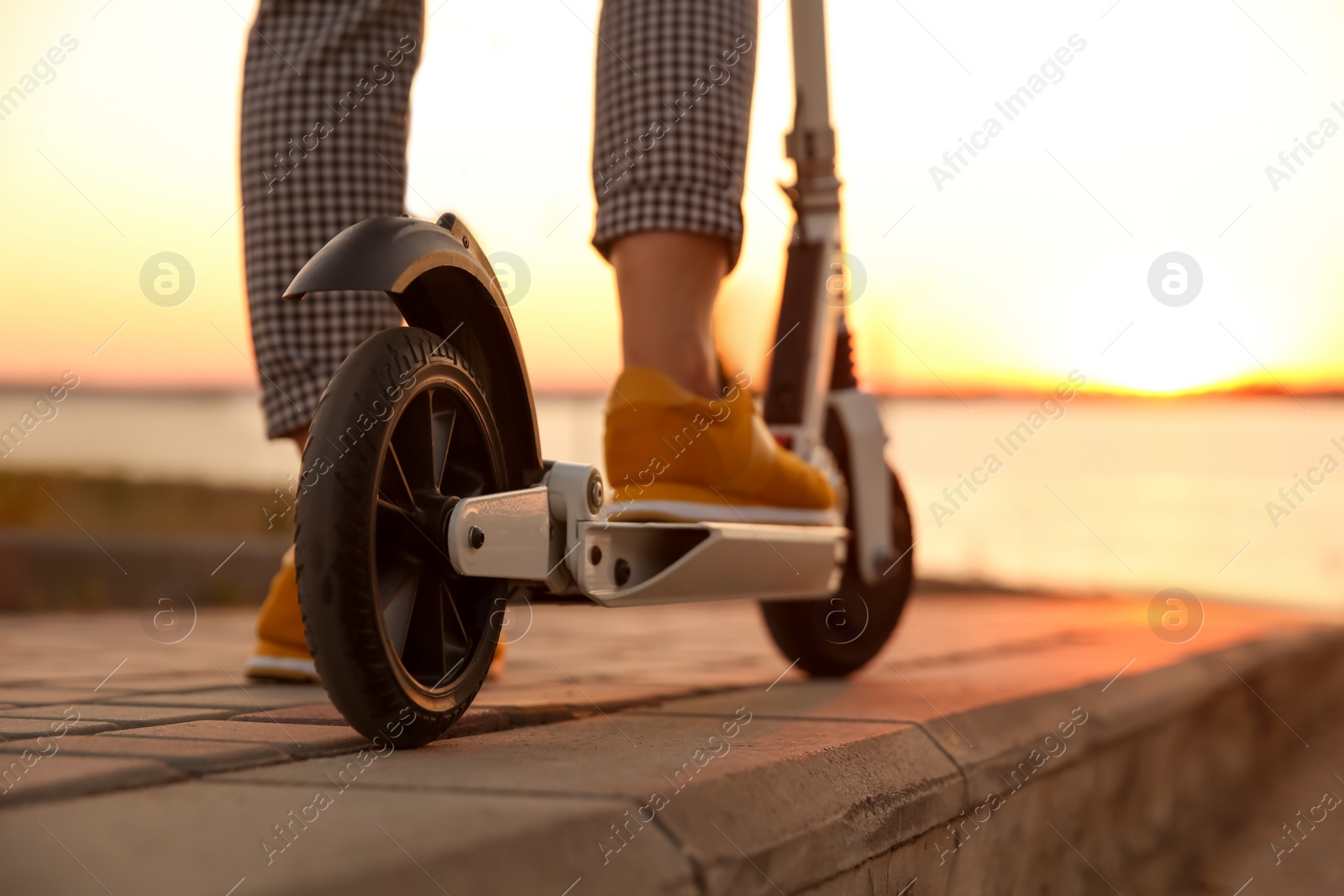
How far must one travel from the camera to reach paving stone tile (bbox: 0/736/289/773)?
115 centimetres

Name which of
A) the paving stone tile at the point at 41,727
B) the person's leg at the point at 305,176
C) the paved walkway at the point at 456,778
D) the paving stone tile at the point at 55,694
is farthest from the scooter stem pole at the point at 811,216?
the paving stone tile at the point at 41,727

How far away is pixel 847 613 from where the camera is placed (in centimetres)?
251

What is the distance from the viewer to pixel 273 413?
209 centimetres

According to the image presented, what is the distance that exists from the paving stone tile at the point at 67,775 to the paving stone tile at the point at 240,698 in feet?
1.56

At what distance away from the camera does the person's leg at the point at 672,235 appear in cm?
179

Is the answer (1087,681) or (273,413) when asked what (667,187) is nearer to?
(273,413)

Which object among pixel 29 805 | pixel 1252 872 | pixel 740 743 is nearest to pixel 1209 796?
pixel 1252 872

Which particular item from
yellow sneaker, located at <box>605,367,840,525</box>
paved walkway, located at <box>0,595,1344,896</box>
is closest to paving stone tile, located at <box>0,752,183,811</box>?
paved walkway, located at <box>0,595,1344,896</box>

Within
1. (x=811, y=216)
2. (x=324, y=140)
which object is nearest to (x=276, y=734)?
(x=324, y=140)

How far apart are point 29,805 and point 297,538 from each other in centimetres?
32

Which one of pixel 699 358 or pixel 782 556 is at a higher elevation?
pixel 699 358

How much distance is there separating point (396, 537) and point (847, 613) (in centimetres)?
136

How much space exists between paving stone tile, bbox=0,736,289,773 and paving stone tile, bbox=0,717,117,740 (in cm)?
4

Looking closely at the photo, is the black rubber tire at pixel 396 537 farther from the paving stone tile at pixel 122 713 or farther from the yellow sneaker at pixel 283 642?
the yellow sneaker at pixel 283 642
